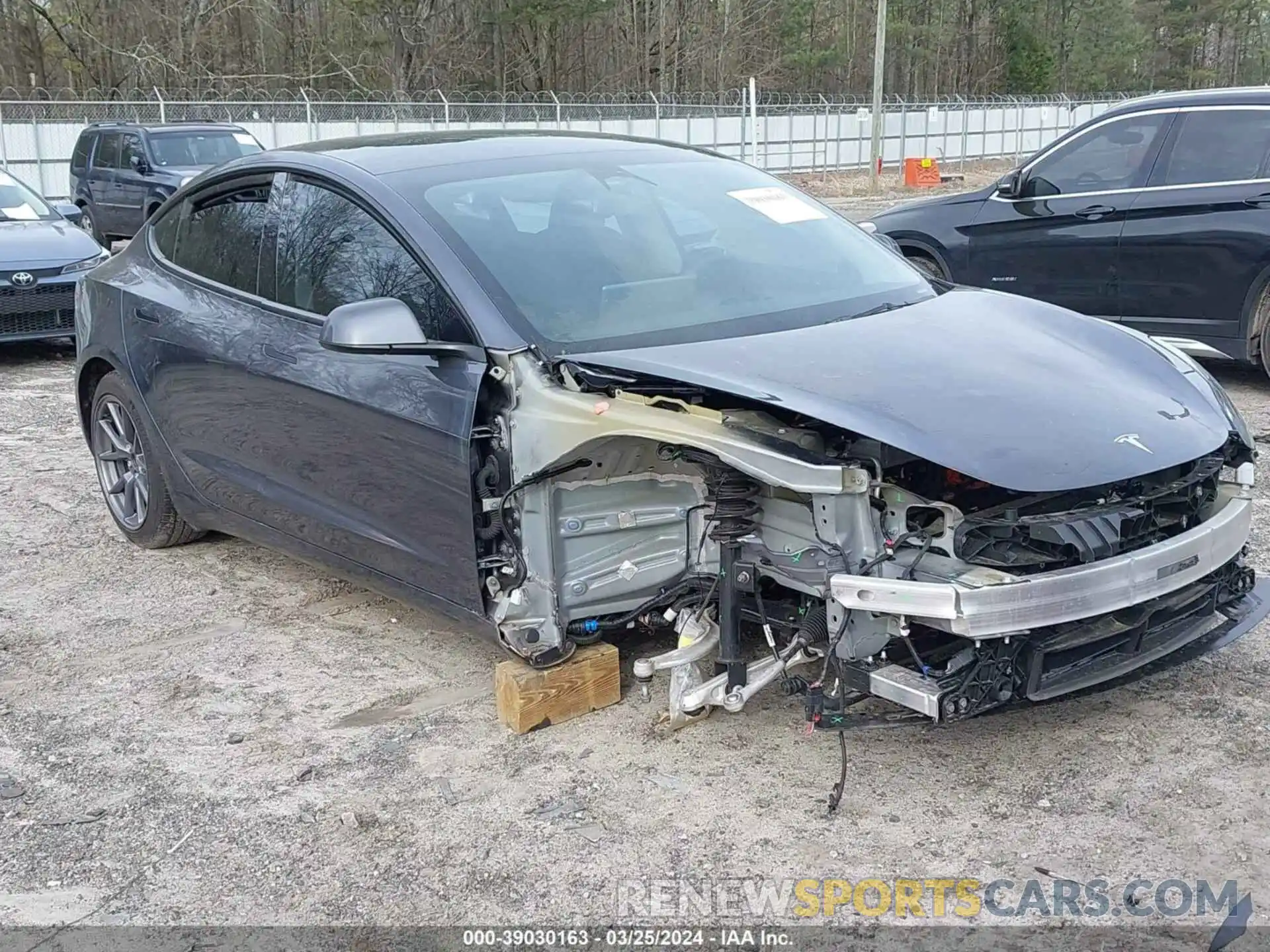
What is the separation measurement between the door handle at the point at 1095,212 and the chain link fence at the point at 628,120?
9.16m

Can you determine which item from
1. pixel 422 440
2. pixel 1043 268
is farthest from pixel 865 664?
pixel 1043 268

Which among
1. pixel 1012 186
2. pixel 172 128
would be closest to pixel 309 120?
pixel 172 128

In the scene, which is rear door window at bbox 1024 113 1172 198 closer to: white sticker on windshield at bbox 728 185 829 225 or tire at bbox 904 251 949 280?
tire at bbox 904 251 949 280

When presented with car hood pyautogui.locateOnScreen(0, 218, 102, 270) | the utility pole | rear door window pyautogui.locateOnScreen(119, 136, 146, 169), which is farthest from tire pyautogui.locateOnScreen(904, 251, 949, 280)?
the utility pole

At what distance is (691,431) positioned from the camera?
339 centimetres

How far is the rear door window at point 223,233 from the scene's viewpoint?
4.76m

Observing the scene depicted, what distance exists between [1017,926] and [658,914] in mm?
781

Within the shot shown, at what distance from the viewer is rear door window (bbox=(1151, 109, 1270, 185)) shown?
7723 mm

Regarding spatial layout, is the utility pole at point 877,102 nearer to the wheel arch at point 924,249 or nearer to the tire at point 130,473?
the wheel arch at point 924,249

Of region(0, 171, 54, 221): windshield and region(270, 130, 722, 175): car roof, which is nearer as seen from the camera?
region(270, 130, 722, 175): car roof

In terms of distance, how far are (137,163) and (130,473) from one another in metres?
12.9

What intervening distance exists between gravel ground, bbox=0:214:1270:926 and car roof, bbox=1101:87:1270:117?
4726mm

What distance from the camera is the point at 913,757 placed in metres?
3.63

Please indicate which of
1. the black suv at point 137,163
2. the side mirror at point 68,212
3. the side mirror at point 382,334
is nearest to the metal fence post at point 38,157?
the black suv at point 137,163
